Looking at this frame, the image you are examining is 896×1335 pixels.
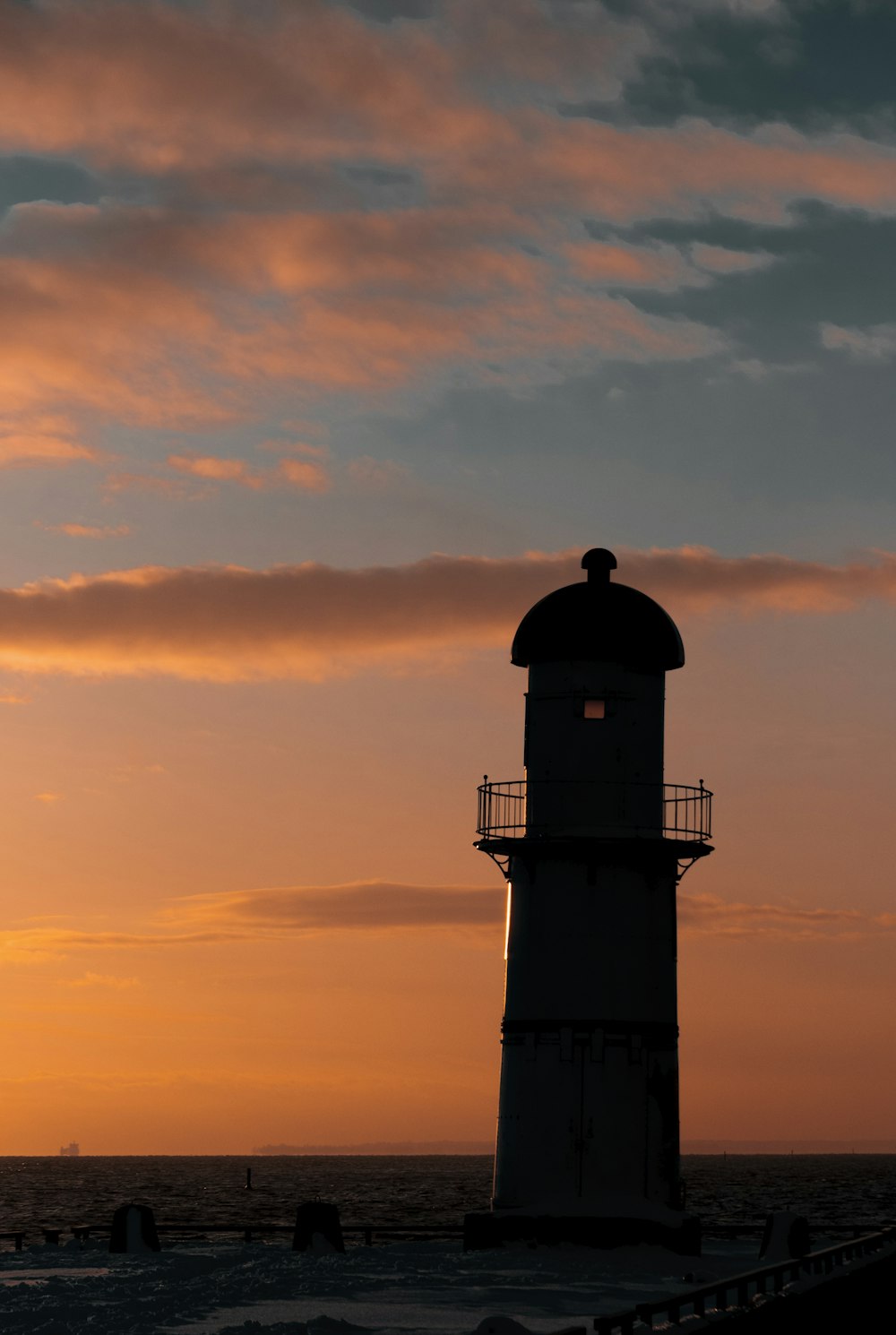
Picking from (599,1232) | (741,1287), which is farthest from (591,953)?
(741,1287)

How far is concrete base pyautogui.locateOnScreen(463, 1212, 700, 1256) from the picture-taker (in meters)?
33.7

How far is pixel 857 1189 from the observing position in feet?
622

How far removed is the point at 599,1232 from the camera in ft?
111

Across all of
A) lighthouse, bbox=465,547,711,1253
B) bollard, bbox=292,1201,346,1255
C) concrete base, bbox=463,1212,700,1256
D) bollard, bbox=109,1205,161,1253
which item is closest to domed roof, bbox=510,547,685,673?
lighthouse, bbox=465,547,711,1253

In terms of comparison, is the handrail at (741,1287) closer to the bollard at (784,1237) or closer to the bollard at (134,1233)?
the bollard at (784,1237)

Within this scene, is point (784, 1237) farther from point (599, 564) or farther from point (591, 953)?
point (599, 564)

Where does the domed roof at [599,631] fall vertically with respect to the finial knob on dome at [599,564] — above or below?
below

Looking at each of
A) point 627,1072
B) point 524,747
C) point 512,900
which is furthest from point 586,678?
point 627,1072

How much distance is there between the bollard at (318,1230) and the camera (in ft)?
117

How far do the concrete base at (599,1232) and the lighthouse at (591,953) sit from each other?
33 millimetres

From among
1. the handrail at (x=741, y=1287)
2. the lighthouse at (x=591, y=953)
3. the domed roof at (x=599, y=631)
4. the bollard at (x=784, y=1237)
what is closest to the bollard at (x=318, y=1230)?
the lighthouse at (x=591, y=953)

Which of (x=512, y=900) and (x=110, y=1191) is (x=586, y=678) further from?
(x=110, y=1191)

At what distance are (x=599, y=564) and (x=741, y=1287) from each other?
17.0m

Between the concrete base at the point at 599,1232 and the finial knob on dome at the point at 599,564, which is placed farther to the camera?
the finial knob on dome at the point at 599,564
